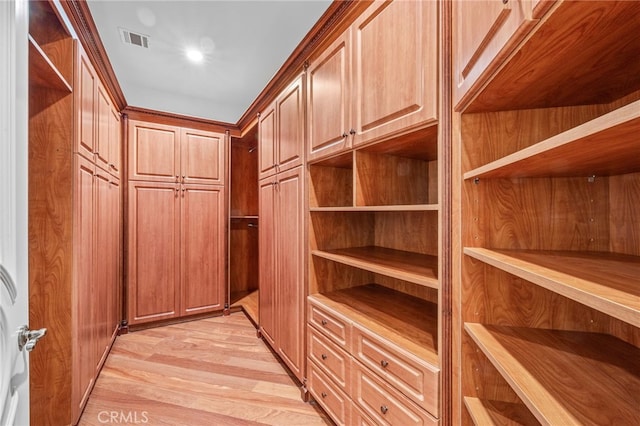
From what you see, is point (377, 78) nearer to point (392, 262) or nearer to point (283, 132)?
point (392, 262)

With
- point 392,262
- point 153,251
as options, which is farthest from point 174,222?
point 392,262

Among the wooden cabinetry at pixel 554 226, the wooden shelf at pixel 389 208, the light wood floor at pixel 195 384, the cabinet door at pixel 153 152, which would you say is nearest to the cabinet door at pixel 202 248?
the cabinet door at pixel 153 152

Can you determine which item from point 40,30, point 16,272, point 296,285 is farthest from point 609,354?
point 40,30

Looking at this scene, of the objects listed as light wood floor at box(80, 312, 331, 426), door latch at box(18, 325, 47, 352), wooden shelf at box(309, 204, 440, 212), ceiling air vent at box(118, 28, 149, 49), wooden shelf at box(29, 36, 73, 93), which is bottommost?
light wood floor at box(80, 312, 331, 426)

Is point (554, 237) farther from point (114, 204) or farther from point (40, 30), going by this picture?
point (114, 204)

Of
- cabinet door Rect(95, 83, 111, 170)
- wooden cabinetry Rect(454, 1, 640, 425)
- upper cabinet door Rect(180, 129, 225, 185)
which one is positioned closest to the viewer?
wooden cabinetry Rect(454, 1, 640, 425)

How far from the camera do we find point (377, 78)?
1.25 metres

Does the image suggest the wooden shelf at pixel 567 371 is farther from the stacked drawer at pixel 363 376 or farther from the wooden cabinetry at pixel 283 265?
the wooden cabinetry at pixel 283 265

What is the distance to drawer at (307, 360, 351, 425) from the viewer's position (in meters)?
1.45

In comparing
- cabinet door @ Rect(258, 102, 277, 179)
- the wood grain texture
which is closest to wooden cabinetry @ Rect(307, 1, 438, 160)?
the wood grain texture

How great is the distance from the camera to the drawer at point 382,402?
1.09m

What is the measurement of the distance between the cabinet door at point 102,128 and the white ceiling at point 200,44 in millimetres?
546

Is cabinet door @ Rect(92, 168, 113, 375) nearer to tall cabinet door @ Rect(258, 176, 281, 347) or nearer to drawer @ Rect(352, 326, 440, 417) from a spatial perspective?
tall cabinet door @ Rect(258, 176, 281, 347)

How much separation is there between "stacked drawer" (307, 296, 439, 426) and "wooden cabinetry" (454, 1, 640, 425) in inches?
6.8
